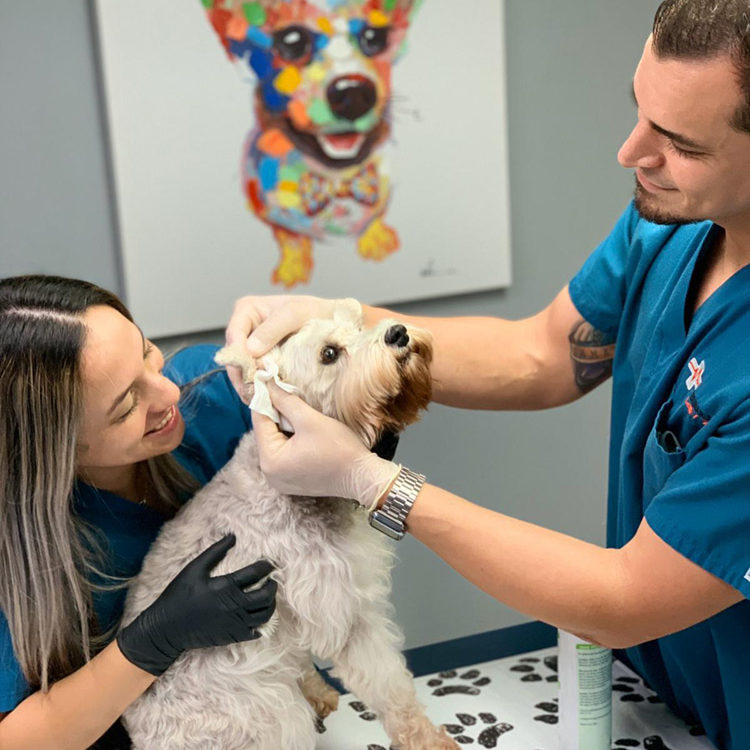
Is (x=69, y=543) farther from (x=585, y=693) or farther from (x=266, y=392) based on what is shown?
(x=585, y=693)

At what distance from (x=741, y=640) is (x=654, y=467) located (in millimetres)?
269

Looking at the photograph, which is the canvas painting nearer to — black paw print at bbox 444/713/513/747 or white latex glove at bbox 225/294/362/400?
white latex glove at bbox 225/294/362/400

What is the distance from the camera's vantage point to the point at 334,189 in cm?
226

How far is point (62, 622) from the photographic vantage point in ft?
4.31

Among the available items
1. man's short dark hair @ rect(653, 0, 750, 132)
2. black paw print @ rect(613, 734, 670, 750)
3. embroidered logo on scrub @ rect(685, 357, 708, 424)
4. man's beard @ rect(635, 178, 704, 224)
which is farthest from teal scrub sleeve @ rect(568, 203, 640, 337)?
black paw print @ rect(613, 734, 670, 750)

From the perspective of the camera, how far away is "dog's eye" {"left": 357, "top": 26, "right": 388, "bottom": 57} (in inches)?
86.3

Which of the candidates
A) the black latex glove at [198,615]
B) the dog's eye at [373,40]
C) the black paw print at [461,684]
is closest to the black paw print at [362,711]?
the black paw print at [461,684]

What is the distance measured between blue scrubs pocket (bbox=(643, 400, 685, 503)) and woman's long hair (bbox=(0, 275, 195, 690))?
32.1 inches

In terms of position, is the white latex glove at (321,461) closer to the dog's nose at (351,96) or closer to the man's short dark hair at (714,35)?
the man's short dark hair at (714,35)

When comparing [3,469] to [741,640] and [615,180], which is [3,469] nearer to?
[741,640]

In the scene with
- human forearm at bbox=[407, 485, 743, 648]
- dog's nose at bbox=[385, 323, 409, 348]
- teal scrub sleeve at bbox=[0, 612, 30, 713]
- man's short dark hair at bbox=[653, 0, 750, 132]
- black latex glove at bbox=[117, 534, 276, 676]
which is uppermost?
man's short dark hair at bbox=[653, 0, 750, 132]

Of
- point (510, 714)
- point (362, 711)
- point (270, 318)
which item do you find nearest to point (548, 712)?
point (510, 714)

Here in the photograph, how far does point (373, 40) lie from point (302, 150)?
315 mm

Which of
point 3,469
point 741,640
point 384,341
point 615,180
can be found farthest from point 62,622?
point 615,180
